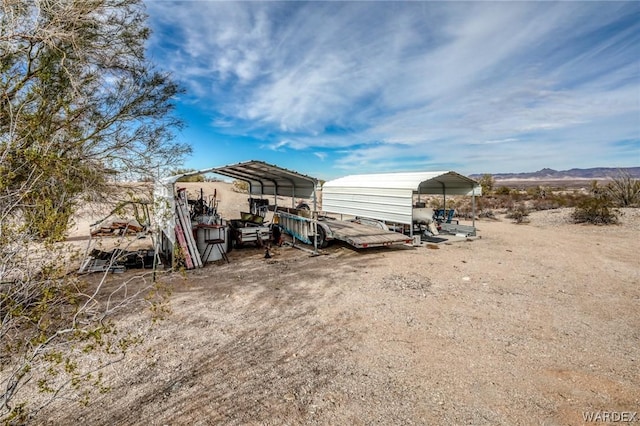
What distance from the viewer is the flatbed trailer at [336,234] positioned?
9.84 meters

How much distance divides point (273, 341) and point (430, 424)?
7.62 ft

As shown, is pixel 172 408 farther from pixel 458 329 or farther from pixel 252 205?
pixel 252 205

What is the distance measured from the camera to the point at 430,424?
2.99 m

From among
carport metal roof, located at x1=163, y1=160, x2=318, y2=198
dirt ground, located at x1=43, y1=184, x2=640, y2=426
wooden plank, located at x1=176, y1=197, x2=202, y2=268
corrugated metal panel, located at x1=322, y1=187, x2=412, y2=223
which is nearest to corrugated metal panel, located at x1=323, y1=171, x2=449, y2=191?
corrugated metal panel, located at x1=322, y1=187, x2=412, y2=223

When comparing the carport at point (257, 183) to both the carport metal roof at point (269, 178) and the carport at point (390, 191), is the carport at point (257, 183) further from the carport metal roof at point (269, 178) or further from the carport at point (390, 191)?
the carport at point (390, 191)

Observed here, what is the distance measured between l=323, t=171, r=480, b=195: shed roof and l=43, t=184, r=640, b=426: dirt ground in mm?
4203

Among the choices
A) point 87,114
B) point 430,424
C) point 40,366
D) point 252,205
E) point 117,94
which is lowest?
point 430,424

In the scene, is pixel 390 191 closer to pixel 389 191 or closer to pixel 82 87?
pixel 389 191

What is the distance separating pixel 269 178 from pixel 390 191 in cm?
517

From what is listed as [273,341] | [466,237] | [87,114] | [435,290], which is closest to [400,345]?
[273,341]

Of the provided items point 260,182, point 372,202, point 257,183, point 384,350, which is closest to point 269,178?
point 260,182

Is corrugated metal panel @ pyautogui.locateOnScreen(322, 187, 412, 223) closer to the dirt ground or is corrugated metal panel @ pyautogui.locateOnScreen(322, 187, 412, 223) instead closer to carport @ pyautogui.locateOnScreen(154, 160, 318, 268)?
carport @ pyautogui.locateOnScreen(154, 160, 318, 268)

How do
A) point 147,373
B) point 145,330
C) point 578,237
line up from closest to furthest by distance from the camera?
1. point 147,373
2. point 145,330
3. point 578,237

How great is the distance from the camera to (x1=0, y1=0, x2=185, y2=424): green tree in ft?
9.87
